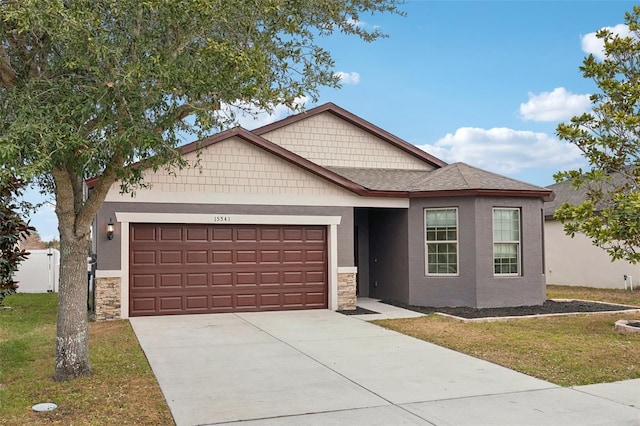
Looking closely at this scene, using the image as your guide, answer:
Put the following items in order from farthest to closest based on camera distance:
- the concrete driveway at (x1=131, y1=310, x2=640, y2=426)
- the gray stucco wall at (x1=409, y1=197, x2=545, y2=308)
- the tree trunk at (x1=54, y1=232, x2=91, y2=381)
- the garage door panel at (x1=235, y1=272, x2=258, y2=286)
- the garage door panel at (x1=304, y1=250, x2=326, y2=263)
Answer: the garage door panel at (x1=304, y1=250, x2=326, y2=263) < the gray stucco wall at (x1=409, y1=197, x2=545, y2=308) < the garage door panel at (x1=235, y1=272, x2=258, y2=286) < the tree trunk at (x1=54, y1=232, x2=91, y2=381) < the concrete driveway at (x1=131, y1=310, x2=640, y2=426)

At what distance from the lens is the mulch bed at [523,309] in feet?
44.2

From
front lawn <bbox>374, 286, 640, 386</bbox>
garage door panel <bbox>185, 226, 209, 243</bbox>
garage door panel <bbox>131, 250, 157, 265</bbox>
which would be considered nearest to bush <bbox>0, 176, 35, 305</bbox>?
garage door panel <bbox>131, 250, 157, 265</bbox>

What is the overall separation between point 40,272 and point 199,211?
11803 mm

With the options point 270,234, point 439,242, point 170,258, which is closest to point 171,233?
point 170,258

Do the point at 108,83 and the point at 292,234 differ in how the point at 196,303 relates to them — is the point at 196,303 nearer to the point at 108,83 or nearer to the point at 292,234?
the point at 292,234

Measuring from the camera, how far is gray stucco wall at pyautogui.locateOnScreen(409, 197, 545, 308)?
47.2ft

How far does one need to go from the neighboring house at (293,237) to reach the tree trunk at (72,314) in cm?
529

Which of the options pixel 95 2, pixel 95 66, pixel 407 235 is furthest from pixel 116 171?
pixel 407 235

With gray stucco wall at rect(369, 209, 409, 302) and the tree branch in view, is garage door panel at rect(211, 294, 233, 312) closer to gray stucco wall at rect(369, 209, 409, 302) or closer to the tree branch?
gray stucco wall at rect(369, 209, 409, 302)

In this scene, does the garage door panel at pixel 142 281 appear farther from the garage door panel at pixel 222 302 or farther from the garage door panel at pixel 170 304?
the garage door panel at pixel 222 302

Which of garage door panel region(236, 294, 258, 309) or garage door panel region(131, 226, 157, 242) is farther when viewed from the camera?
garage door panel region(236, 294, 258, 309)

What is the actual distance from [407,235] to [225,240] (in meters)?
4.80

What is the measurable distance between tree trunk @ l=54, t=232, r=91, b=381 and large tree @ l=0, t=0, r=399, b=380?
0.5 inches

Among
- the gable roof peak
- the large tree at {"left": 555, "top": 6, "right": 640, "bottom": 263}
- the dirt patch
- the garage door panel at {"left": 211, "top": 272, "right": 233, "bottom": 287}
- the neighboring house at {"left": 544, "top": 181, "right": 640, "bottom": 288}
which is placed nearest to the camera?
the large tree at {"left": 555, "top": 6, "right": 640, "bottom": 263}
